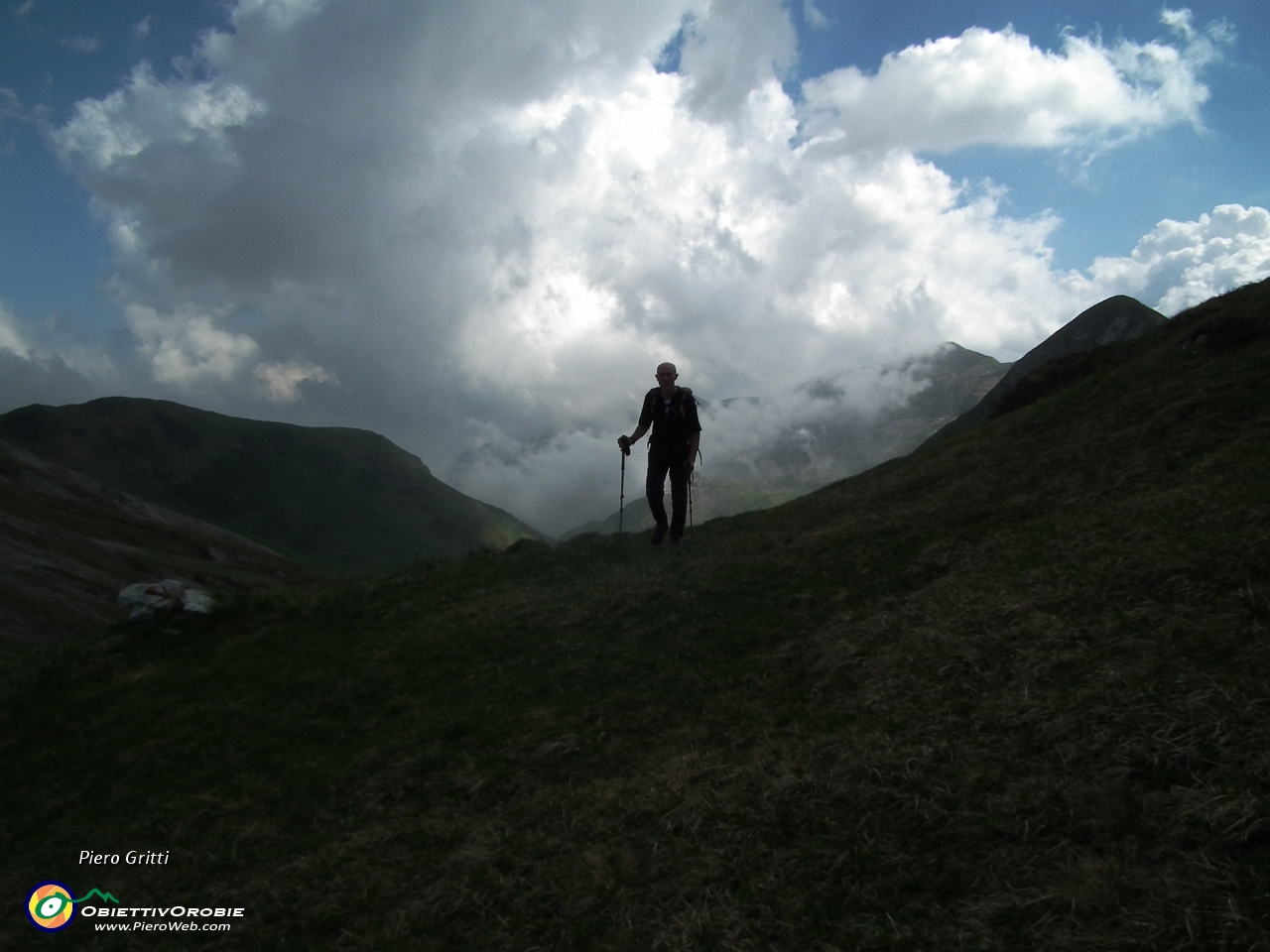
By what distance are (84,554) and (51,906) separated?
356ft

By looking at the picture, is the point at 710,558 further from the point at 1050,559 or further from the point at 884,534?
the point at 1050,559

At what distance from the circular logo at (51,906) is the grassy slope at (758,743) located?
0.64ft

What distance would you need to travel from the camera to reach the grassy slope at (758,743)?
5.19 m

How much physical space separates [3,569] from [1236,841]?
96.4 meters

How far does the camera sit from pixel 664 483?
1772 centimetres

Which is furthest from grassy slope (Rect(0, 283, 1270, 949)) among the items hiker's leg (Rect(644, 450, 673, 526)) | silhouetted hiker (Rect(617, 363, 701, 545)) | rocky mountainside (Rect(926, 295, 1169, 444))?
rocky mountainside (Rect(926, 295, 1169, 444))

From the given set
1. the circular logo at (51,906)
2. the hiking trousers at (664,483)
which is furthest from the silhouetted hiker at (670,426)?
the circular logo at (51,906)

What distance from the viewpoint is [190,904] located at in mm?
7621

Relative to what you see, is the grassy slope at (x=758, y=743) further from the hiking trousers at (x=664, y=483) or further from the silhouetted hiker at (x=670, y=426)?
the silhouetted hiker at (x=670, y=426)

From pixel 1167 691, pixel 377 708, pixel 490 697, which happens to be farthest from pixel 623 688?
pixel 1167 691

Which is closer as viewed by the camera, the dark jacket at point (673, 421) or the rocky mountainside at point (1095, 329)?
the dark jacket at point (673, 421)

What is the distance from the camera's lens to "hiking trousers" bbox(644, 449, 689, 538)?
16938mm

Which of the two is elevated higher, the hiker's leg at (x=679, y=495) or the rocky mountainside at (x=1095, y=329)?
the rocky mountainside at (x=1095, y=329)

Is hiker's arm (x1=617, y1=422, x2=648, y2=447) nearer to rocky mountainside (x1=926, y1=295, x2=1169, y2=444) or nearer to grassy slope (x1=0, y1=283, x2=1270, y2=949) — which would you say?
grassy slope (x1=0, y1=283, x2=1270, y2=949)
